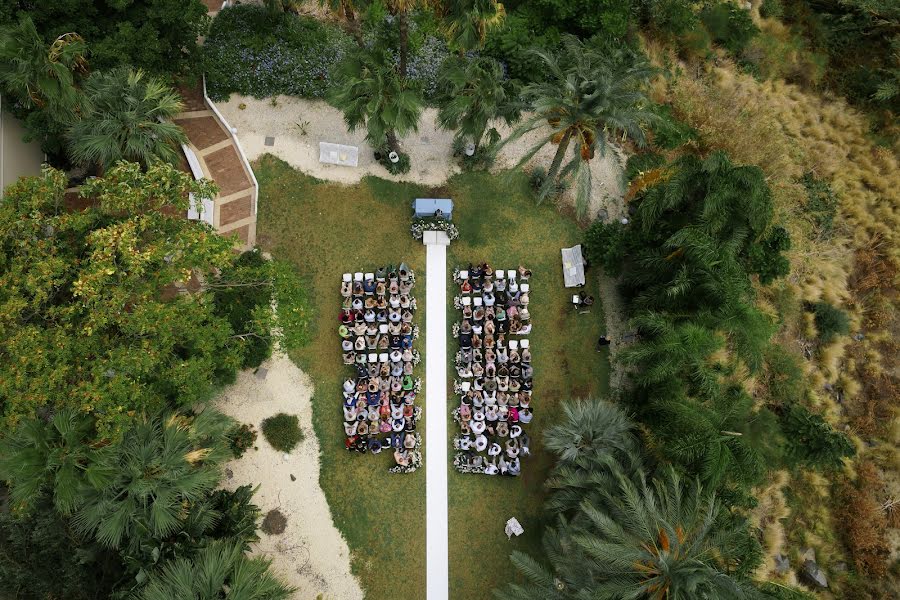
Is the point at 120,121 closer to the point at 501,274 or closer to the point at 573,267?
the point at 501,274

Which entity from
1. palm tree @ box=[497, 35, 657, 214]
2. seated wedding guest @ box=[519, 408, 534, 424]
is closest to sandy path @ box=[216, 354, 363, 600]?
seated wedding guest @ box=[519, 408, 534, 424]

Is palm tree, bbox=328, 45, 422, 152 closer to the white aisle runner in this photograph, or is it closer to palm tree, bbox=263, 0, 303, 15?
the white aisle runner

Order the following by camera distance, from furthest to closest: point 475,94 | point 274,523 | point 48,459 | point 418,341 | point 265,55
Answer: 1. point 265,55
2. point 418,341
3. point 274,523
4. point 475,94
5. point 48,459

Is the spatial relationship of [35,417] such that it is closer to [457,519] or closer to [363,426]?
[363,426]

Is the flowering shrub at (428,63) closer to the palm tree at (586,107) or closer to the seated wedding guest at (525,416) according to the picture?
the palm tree at (586,107)

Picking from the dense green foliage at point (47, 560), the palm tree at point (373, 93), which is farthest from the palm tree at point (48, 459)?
the palm tree at point (373, 93)

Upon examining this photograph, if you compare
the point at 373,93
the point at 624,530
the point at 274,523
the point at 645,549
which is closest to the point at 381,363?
the point at 274,523

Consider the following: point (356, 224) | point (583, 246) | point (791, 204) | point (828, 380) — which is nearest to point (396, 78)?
point (356, 224)
